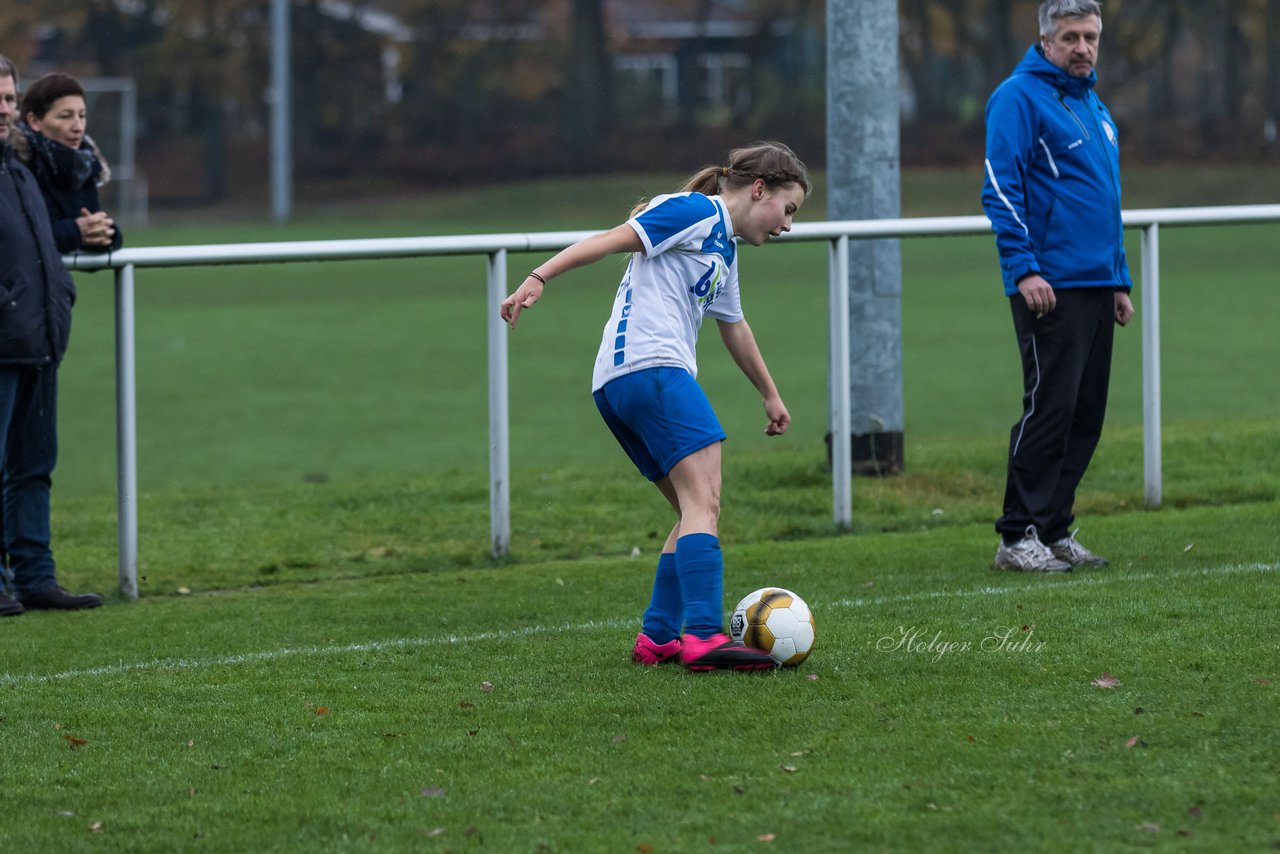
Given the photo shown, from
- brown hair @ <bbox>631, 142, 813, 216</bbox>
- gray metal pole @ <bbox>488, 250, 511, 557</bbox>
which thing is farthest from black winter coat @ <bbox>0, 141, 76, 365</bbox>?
brown hair @ <bbox>631, 142, 813, 216</bbox>

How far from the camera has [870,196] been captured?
871 cm

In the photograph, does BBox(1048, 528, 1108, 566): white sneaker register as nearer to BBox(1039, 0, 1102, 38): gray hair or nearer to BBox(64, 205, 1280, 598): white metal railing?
BBox(64, 205, 1280, 598): white metal railing

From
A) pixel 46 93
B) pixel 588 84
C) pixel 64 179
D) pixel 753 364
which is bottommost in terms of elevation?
pixel 753 364

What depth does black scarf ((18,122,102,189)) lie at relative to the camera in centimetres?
654

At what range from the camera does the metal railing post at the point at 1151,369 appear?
311 inches

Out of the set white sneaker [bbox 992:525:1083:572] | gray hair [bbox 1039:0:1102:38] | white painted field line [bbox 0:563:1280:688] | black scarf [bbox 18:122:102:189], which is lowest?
white painted field line [bbox 0:563:1280:688]

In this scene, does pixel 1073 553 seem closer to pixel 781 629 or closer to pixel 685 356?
pixel 781 629

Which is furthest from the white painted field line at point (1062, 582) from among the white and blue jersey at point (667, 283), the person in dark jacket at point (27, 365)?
the person in dark jacket at point (27, 365)

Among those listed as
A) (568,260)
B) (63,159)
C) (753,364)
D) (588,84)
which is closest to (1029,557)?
(753,364)

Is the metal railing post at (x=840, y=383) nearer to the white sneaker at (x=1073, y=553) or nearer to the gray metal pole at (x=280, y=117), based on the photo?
the white sneaker at (x=1073, y=553)

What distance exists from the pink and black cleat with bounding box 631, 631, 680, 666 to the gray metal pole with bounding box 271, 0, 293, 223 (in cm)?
3403

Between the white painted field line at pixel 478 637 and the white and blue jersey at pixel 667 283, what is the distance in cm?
103

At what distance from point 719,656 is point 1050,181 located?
2348 millimetres

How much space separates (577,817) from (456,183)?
36.6 metres
